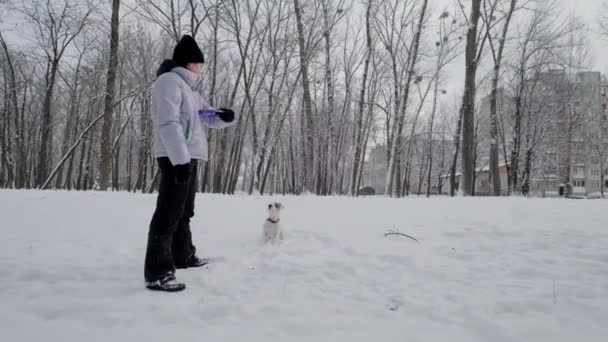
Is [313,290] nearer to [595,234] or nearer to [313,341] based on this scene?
[313,341]

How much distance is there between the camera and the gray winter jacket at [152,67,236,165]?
8.02ft

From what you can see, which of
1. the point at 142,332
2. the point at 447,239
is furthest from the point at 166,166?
the point at 447,239

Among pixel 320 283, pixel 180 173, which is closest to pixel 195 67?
pixel 180 173

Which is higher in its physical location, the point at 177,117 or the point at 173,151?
the point at 177,117

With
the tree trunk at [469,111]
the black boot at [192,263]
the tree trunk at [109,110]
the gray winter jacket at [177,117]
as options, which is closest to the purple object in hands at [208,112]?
the gray winter jacket at [177,117]

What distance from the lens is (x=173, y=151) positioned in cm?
242

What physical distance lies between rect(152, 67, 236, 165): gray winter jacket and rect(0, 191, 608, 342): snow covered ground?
115 cm

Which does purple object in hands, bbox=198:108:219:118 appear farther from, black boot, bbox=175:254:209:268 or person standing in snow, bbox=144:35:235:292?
black boot, bbox=175:254:209:268

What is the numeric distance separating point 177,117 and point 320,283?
1909mm

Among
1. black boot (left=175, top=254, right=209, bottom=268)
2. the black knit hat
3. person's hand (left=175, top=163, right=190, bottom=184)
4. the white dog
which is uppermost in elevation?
the black knit hat

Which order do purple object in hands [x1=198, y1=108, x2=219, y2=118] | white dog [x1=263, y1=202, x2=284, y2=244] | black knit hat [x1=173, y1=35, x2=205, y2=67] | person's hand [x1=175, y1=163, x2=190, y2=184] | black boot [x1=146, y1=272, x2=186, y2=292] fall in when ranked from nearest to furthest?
black boot [x1=146, y1=272, x2=186, y2=292] → person's hand [x1=175, y1=163, x2=190, y2=184] → black knit hat [x1=173, y1=35, x2=205, y2=67] → purple object in hands [x1=198, y1=108, x2=219, y2=118] → white dog [x1=263, y1=202, x2=284, y2=244]

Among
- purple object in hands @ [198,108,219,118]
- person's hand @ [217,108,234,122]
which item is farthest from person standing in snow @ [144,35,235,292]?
person's hand @ [217,108,234,122]

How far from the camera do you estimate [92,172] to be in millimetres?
31938

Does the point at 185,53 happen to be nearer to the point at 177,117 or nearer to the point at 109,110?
the point at 177,117
